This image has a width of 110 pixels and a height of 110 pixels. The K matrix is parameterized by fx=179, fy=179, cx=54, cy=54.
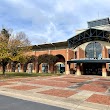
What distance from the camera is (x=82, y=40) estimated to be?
53250 mm

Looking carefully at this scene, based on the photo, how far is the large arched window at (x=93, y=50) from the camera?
5009 centimetres

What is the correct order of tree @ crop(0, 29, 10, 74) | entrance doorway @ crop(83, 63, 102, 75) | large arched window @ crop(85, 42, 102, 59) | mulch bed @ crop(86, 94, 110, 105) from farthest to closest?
large arched window @ crop(85, 42, 102, 59) < entrance doorway @ crop(83, 63, 102, 75) < tree @ crop(0, 29, 10, 74) < mulch bed @ crop(86, 94, 110, 105)

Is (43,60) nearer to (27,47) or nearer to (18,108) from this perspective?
(27,47)

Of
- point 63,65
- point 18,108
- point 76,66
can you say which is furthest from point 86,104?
point 63,65

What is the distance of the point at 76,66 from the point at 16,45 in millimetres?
20949

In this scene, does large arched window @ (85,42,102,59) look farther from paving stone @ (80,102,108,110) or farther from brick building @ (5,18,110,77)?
paving stone @ (80,102,108,110)

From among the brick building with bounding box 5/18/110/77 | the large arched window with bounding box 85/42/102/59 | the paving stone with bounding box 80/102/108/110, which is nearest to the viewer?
the paving stone with bounding box 80/102/108/110

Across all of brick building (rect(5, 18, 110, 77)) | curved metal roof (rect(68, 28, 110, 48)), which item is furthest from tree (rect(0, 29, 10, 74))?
curved metal roof (rect(68, 28, 110, 48))

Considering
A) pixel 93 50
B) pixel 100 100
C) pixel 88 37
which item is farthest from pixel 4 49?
pixel 93 50

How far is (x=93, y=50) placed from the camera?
51125 mm

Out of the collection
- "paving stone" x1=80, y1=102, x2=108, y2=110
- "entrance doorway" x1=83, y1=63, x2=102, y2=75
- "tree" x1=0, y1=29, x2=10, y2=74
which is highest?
"tree" x1=0, y1=29, x2=10, y2=74

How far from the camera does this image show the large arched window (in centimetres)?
5009

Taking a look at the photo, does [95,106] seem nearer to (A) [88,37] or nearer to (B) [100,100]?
(B) [100,100]

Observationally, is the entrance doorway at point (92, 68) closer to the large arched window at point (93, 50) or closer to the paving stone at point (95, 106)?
the large arched window at point (93, 50)
